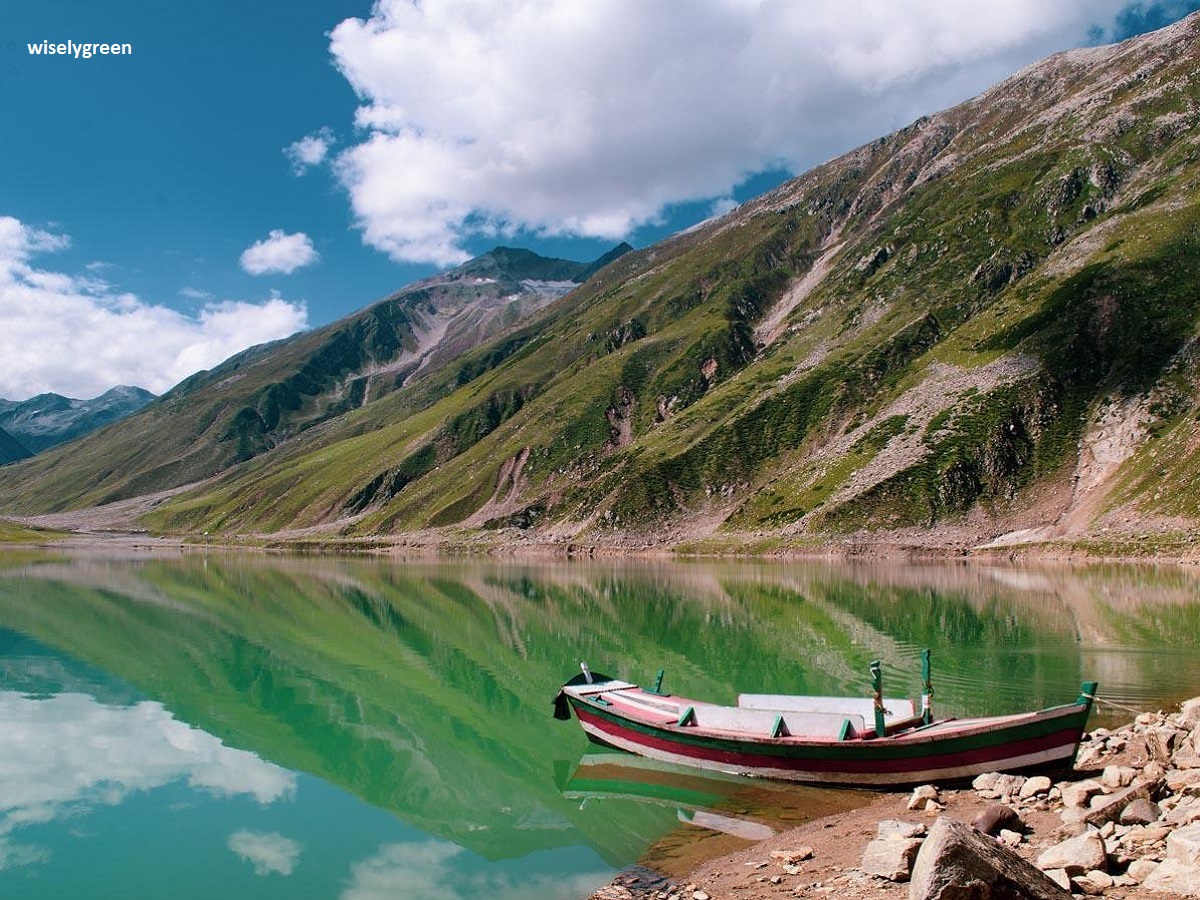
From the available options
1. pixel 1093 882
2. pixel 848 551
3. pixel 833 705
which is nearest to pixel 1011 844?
pixel 1093 882

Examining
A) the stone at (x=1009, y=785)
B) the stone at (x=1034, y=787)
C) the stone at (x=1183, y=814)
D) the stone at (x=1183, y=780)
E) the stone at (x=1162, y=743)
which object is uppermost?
the stone at (x=1183, y=814)

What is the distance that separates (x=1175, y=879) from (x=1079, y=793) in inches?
305

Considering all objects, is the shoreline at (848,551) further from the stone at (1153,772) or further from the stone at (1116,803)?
the stone at (1116,803)

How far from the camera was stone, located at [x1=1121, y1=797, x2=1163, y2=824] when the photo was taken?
17.5m

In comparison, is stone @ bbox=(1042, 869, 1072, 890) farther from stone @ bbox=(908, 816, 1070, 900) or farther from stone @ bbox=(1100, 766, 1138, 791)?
stone @ bbox=(1100, 766, 1138, 791)

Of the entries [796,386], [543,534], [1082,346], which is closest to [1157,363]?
[1082,346]

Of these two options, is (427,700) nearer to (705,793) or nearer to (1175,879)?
(705,793)

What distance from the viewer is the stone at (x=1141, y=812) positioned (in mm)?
17500

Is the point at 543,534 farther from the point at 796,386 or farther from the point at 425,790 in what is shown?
the point at 425,790

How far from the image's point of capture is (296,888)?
20.7 meters

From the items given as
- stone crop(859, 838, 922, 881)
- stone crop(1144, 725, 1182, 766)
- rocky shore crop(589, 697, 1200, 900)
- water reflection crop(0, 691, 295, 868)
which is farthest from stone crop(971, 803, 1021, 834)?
water reflection crop(0, 691, 295, 868)

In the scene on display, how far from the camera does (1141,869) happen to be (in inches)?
558

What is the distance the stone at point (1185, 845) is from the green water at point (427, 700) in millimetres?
11152

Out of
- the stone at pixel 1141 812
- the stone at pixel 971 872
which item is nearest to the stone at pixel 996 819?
the stone at pixel 1141 812
